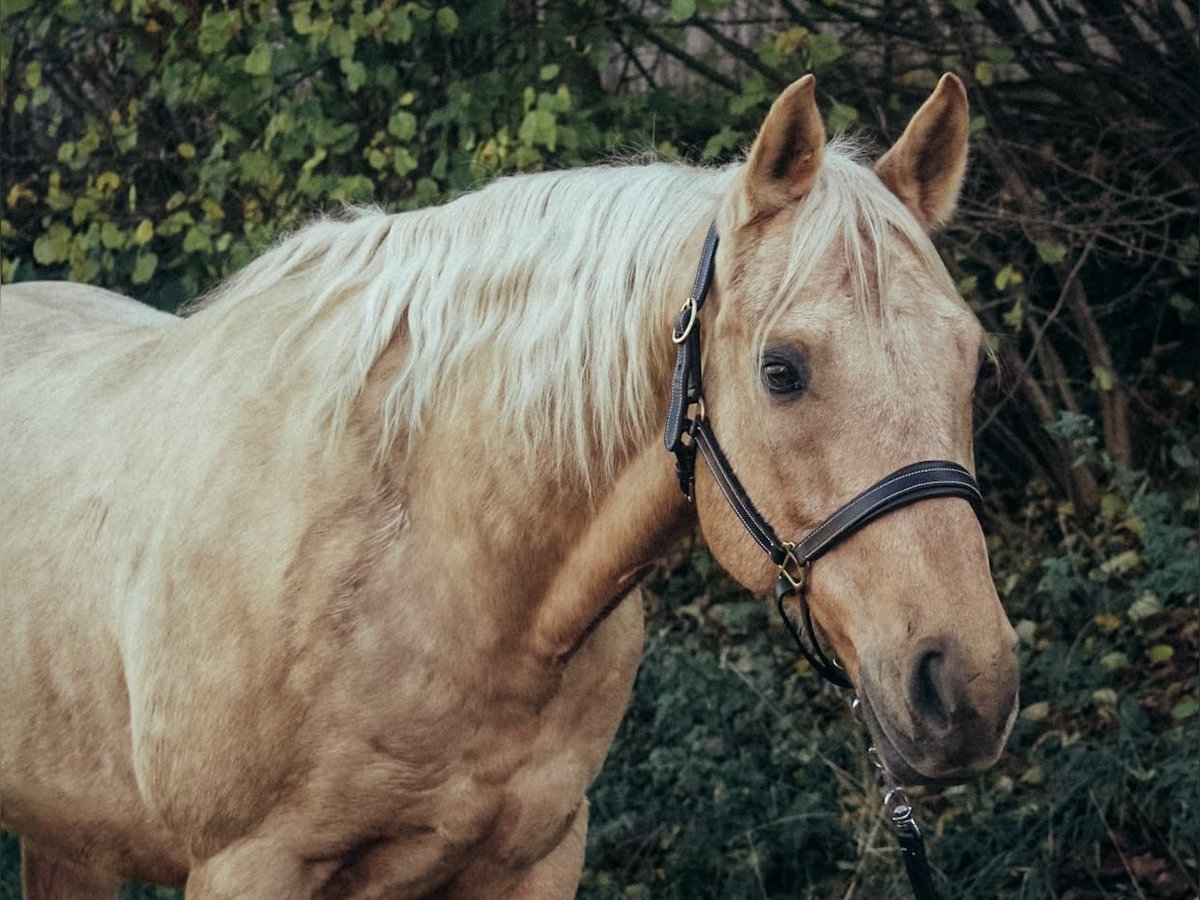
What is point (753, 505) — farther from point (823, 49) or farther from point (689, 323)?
point (823, 49)

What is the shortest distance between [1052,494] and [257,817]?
146 inches

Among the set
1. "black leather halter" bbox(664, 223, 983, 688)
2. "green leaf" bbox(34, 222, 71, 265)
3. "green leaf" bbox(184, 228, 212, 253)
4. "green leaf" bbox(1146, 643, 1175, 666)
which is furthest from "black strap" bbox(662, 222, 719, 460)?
"green leaf" bbox(34, 222, 71, 265)

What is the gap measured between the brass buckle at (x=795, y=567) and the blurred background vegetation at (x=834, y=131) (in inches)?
86.1

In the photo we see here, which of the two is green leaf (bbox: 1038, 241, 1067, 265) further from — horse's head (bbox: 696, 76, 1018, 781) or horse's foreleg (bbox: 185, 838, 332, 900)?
horse's foreleg (bbox: 185, 838, 332, 900)

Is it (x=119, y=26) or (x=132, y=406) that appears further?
(x=119, y=26)

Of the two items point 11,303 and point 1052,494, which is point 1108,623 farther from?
point 11,303

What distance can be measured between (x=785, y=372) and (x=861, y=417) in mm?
141

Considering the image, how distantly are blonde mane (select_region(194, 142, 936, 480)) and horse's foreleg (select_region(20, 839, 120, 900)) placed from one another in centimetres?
162

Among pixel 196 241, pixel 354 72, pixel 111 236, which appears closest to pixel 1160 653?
pixel 354 72

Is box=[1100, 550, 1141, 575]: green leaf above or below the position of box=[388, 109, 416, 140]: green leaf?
below

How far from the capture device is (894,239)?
234 cm

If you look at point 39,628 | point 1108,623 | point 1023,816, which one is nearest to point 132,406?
point 39,628

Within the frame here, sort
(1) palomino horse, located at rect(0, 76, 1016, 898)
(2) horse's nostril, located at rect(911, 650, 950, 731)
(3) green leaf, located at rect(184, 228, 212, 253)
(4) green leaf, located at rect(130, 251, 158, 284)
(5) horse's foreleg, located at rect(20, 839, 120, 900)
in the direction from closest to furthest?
(2) horse's nostril, located at rect(911, 650, 950, 731) → (1) palomino horse, located at rect(0, 76, 1016, 898) → (5) horse's foreleg, located at rect(20, 839, 120, 900) → (3) green leaf, located at rect(184, 228, 212, 253) → (4) green leaf, located at rect(130, 251, 158, 284)

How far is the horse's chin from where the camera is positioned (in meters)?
2.14
